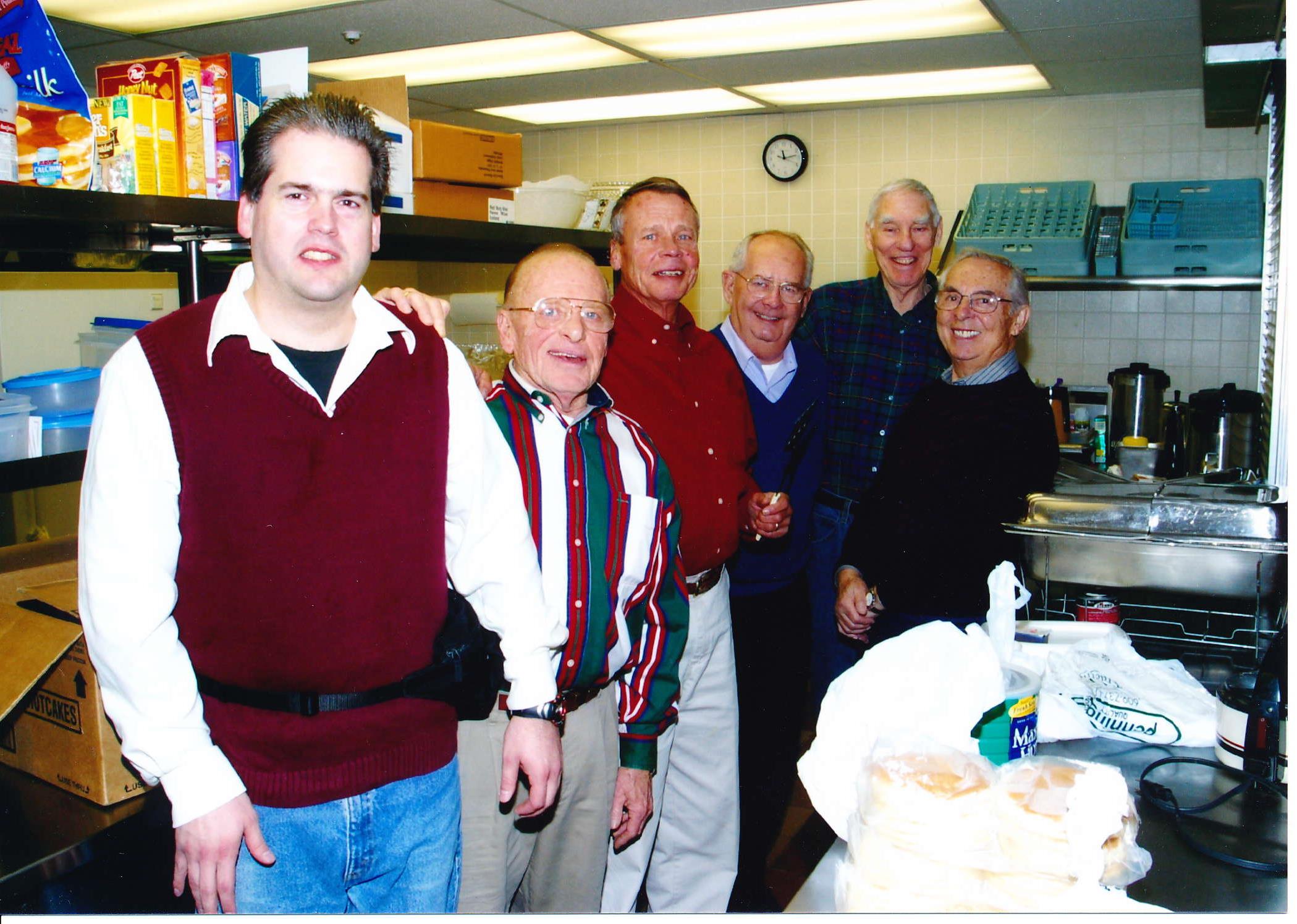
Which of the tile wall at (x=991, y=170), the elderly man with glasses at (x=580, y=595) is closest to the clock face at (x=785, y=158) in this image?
the tile wall at (x=991, y=170)

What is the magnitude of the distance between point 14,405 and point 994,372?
1.75 m

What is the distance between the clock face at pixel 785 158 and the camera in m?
4.97

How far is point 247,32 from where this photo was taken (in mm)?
3305

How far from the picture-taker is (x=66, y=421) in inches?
62.9

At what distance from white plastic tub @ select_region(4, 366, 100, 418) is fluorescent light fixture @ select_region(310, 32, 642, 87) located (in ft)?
7.25

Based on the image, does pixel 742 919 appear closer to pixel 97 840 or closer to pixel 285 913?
pixel 285 913

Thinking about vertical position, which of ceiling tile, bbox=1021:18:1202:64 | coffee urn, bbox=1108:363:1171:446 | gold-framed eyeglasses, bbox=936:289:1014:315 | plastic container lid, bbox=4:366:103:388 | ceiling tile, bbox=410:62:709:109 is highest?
ceiling tile, bbox=410:62:709:109

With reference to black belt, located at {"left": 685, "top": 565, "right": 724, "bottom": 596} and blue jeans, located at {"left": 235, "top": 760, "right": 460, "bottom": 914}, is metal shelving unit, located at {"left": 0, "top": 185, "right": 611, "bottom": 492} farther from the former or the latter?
black belt, located at {"left": 685, "top": 565, "right": 724, "bottom": 596}

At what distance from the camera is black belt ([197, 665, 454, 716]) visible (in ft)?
4.05

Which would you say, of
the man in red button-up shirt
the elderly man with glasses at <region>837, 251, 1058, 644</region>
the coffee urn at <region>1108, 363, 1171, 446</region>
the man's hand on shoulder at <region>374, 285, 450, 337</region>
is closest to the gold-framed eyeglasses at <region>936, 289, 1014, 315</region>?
the elderly man with glasses at <region>837, 251, 1058, 644</region>

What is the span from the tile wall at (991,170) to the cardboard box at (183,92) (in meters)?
3.63

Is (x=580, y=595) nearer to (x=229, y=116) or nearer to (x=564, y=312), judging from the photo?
(x=564, y=312)

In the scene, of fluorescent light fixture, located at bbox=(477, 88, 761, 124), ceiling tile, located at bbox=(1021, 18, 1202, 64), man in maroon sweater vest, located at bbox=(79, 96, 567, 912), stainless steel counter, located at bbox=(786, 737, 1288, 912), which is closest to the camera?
stainless steel counter, located at bbox=(786, 737, 1288, 912)

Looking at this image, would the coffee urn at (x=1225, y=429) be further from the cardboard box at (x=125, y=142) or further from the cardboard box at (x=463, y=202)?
the cardboard box at (x=125, y=142)
